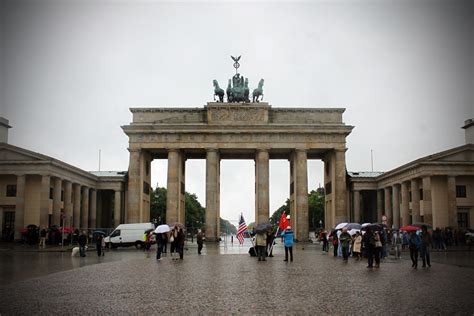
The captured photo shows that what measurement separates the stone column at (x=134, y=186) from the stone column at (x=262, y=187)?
14.7 metres

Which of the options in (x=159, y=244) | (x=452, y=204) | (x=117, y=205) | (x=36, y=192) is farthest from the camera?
(x=117, y=205)

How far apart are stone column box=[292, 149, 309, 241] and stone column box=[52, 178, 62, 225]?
91.2 feet

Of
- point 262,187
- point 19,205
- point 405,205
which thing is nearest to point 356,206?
point 405,205

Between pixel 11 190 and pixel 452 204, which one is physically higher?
pixel 11 190

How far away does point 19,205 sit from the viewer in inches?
2179

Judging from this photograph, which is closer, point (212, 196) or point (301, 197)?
point (301, 197)

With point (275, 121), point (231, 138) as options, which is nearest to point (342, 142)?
point (275, 121)

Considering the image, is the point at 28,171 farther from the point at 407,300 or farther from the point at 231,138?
the point at 407,300

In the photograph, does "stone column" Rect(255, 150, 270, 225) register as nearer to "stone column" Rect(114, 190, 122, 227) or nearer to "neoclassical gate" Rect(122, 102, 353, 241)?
"neoclassical gate" Rect(122, 102, 353, 241)

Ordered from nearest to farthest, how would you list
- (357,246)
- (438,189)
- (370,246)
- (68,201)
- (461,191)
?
1. (370,246)
2. (357,246)
3. (438,189)
4. (461,191)
5. (68,201)

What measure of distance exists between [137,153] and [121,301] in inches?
2242

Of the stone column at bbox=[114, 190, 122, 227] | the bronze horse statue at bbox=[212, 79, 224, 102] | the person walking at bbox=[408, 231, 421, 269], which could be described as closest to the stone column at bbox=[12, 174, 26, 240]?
the stone column at bbox=[114, 190, 122, 227]

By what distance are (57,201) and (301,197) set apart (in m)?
28.5

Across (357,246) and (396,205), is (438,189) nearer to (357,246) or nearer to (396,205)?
(396,205)
